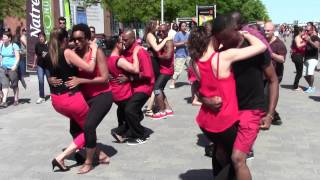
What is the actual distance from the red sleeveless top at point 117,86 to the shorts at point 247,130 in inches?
123

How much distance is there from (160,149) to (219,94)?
9.89 feet

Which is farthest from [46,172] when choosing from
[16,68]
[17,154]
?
[16,68]

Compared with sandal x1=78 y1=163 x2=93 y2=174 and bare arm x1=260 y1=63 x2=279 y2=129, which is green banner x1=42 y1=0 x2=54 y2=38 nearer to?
sandal x1=78 y1=163 x2=93 y2=174

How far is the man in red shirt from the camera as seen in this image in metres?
6.86

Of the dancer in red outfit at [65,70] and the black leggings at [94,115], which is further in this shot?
the black leggings at [94,115]

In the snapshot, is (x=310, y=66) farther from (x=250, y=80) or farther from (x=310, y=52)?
(x=250, y=80)

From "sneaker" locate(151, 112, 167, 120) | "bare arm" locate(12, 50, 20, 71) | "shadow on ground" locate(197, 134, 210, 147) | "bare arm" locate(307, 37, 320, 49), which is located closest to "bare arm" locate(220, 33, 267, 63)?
"shadow on ground" locate(197, 134, 210, 147)

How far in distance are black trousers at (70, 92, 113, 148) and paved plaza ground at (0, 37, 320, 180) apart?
41 cm

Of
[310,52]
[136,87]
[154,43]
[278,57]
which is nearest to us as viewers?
[136,87]

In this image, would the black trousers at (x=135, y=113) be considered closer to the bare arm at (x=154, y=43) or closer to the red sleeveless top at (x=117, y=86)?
the red sleeveless top at (x=117, y=86)

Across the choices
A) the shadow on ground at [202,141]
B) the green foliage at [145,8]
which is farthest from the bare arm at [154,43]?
the green foliage at [145,8]

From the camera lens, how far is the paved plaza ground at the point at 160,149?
5.64 metres

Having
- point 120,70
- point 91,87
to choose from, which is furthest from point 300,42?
point 91,87

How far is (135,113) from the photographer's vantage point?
691cm
